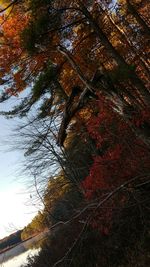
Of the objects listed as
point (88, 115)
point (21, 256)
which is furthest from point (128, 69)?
point (21, 256)

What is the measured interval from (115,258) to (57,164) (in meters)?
9.55

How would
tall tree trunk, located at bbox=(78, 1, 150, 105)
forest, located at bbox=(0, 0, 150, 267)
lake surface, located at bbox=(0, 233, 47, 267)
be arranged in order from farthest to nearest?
lake surface, located at bbox=(0, 233, 47, 267), tall tree trunk, located at bbox=(78, 1, 150, 105), forest, located at bbox=(0, 0, 150, 267)

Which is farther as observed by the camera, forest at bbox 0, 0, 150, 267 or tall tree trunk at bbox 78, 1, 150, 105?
tall tree trunk at bbox 78, 1, 150, 105

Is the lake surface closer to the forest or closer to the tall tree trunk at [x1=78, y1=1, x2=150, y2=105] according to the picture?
the forest

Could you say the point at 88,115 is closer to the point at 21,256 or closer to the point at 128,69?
the point at 128,69

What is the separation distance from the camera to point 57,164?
20.8 m

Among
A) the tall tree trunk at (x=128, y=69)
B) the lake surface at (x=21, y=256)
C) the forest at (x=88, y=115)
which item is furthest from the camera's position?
the lake surface at (x=21, y=256)

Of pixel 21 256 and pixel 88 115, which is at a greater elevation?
pixel 88 115

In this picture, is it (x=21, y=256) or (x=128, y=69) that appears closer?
(x=128, y=69)

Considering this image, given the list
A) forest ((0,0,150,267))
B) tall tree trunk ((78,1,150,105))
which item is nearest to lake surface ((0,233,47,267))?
forest ((0,0,150,267))

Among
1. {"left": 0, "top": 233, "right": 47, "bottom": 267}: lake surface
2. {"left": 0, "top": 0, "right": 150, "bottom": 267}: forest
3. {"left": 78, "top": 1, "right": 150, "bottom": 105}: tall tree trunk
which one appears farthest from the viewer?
{"left": 0, "top": 233, "right": 47, "bottom": 267}: lake surface

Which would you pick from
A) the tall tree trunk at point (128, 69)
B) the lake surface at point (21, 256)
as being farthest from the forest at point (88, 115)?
the lake surface at point (21, 256)

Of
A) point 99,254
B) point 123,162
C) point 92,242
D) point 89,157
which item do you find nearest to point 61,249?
point 92,242

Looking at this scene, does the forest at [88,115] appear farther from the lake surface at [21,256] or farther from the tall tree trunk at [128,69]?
the lake surface at [21,256]
